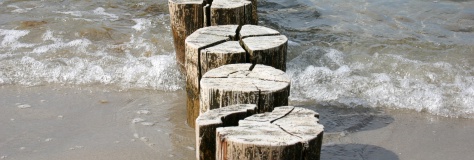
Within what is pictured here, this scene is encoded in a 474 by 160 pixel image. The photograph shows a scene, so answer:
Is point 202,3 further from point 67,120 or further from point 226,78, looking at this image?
point 226,78

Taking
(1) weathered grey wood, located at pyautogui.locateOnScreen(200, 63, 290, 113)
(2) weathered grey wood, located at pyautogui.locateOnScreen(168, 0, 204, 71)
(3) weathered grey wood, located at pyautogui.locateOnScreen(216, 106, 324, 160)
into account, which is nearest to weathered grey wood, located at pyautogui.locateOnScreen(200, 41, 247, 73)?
(1) weathered grey wood, located at pyautogui.locateOnScreen(200, 63, 290, 113)

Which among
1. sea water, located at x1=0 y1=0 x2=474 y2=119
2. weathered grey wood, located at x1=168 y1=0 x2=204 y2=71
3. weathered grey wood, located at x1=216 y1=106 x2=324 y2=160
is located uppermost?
weathered grey wood, located at x1=216 y1=106 x2=324 y2=160

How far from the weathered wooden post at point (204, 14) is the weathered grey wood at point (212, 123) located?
2230 mm

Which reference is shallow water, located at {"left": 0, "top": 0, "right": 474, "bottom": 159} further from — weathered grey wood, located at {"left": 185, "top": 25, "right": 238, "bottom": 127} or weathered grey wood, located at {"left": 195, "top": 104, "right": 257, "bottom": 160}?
weathered grey wood, located at {"left": 195, "top": 104, "right": 257, "bottom": 160}

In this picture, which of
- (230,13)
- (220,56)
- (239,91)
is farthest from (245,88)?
(230,13)

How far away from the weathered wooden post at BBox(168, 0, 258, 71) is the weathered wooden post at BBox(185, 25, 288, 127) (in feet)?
1.89

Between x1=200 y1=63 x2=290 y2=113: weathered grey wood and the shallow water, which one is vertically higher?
x1=200 y1=63 x2=290 y2=113: weathered grey wood

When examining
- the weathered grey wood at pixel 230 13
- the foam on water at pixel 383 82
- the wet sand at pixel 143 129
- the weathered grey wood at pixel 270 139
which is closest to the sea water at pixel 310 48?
the foam on water at pixel 383 82

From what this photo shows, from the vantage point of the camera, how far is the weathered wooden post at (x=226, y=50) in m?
4.60

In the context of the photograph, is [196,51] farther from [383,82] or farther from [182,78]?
[383,82]

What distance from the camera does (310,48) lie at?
7785 millimetres

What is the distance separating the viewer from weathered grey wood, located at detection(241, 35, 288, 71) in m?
4.61

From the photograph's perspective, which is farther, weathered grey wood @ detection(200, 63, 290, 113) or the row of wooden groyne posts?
weathered grey wood @ detection(200, 63, 290, 113)

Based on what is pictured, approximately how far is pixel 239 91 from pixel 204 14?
2.14 metres
